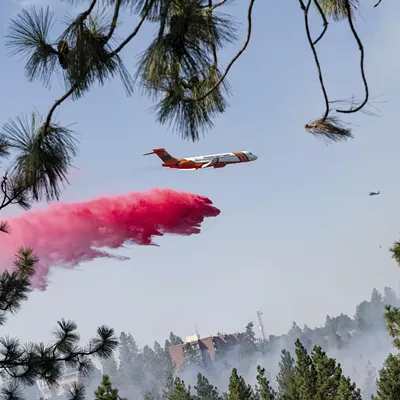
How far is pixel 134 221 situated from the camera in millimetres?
34750

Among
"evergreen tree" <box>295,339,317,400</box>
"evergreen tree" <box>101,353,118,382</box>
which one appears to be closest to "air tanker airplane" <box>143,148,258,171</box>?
"evergreen tree" <box>295,339,317,400</box>

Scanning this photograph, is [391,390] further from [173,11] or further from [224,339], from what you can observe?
[224,339]

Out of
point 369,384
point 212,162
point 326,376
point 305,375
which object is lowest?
point 326,376

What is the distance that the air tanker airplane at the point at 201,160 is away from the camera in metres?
32.2

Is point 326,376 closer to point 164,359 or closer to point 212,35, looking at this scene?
point 212,35

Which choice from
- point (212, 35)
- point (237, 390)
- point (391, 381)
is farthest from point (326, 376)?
point (212, 35)

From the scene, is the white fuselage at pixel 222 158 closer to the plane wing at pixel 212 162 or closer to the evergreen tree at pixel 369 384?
the plane wing at pixel 212 162

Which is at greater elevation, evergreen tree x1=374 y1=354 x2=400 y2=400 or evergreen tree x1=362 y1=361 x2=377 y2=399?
evergreen tree x1=362 y1=361 x2=377 y2=399

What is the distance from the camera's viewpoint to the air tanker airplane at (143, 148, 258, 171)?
106ft

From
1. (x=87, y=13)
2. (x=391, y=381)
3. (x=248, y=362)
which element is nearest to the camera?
(x=87, y=13)

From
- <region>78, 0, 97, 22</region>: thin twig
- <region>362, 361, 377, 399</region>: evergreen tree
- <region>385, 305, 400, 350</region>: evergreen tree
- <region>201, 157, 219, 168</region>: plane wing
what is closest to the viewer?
<region>78, 0, 97, 22</region>: thin twig

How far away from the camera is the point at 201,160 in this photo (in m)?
32.1

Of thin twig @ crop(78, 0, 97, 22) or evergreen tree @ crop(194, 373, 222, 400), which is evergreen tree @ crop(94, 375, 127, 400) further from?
evergreen tree @ crop(194, 373, 222, 400)

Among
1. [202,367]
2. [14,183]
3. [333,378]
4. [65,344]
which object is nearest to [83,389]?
[65,344]
